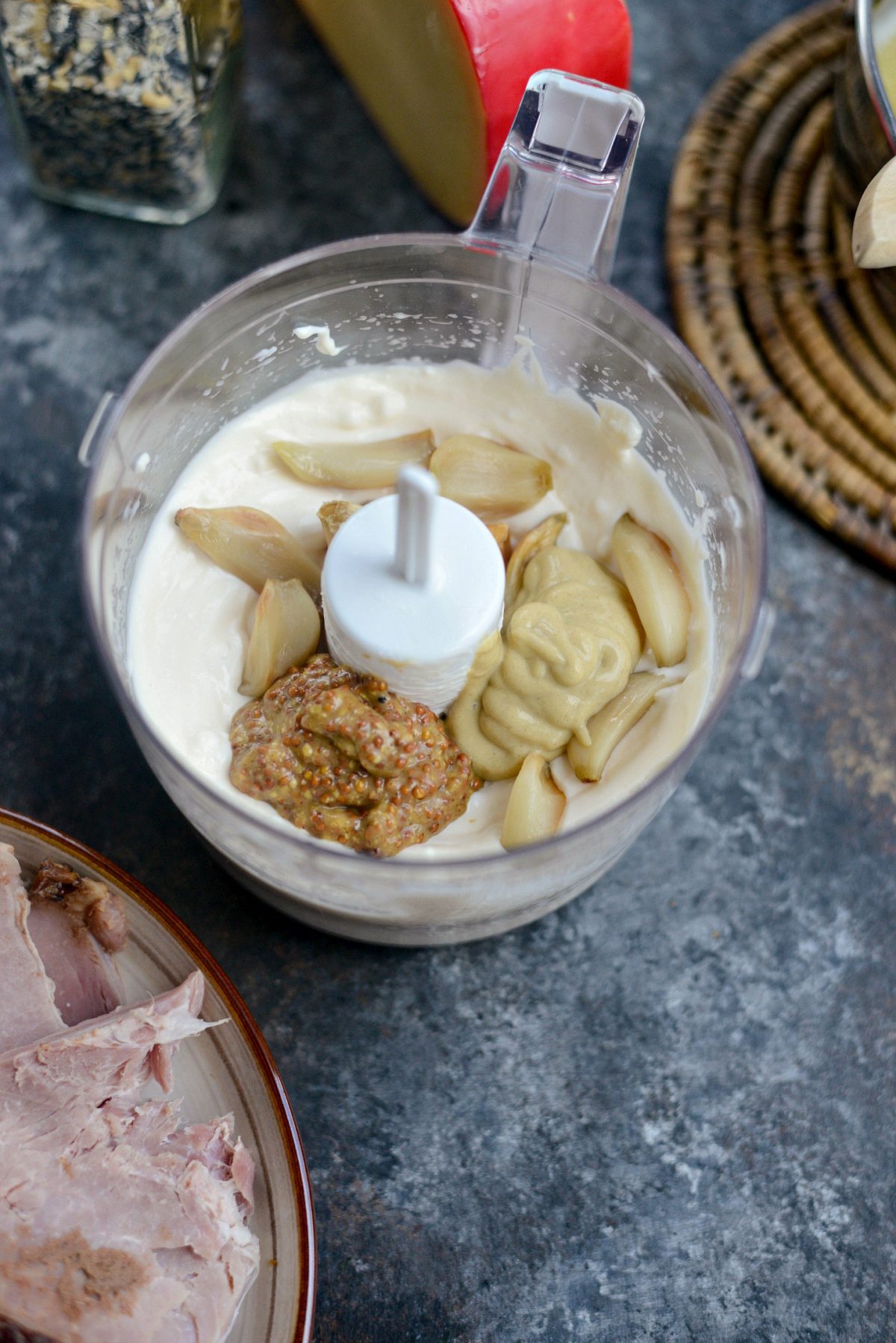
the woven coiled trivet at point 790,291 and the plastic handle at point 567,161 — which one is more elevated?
the plastic handle at point 567,161

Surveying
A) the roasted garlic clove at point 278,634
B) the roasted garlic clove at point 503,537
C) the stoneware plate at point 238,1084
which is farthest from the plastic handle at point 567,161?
the stoneware plate at point 238,1084

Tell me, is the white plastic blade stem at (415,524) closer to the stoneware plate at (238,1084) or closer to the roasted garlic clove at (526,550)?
the roasted garlic clove at (526,550)

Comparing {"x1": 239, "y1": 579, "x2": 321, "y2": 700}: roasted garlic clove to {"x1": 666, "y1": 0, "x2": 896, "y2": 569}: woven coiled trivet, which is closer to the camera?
{"x1": 239, "y1": 579, "x2": 321, "y2": 700}: roasted garlic clove

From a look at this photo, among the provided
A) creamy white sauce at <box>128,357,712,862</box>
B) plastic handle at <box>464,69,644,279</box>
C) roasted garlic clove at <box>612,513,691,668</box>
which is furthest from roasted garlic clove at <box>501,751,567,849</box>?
plastic handle at <box>464,69,644,279</box>

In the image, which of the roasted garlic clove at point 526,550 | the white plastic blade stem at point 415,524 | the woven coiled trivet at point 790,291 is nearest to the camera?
the white plastic blade stem at point 415,524

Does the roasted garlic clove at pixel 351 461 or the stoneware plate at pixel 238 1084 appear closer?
the stoneware plate at pixel 238 1084

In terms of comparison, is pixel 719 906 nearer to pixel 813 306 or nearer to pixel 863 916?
pixel 863 916

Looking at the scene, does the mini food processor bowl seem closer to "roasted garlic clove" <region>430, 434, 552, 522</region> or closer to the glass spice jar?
"roasted garlic clove" <region>430, 434, 552, 522</region>
